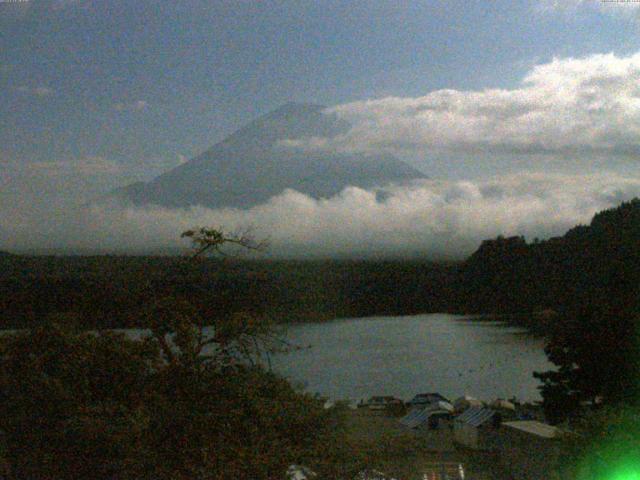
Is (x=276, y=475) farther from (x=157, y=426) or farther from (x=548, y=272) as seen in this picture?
(x=548, y=272)

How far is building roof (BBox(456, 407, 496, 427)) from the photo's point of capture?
962 cm

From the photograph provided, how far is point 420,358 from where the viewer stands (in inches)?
963

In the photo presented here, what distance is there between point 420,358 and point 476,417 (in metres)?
14.6

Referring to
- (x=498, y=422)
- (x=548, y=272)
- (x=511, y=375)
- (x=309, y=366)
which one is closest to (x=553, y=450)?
(x=498, y=422)

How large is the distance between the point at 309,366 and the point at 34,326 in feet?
41.7

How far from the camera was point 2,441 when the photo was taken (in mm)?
3945

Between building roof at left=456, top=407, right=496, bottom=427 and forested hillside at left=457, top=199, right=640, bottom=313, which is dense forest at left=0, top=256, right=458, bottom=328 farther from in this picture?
forested hillside at left=457, top=199, right=640, bottom=313

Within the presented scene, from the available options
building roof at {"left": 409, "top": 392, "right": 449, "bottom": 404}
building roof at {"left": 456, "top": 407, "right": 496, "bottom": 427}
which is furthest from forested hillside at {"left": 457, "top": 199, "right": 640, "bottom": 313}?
building roof at {"left": 456, "top": 407, "right": 496, "bottom": 427}

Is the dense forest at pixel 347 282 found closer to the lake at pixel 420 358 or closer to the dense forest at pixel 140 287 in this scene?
the dense forest at pixel 140 287

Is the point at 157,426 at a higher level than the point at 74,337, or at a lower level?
lower

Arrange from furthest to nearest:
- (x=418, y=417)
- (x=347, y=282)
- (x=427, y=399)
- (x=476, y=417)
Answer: (x=347, y=282) → (x=427, y=399) → (x=418, y=417) → (x=476, y=417)

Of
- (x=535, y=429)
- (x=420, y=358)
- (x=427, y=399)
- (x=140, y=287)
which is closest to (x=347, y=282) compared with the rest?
(x=427, y=399)

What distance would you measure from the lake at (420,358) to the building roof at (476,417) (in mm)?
4007

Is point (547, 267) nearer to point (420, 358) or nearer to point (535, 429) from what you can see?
point (420, 358)
